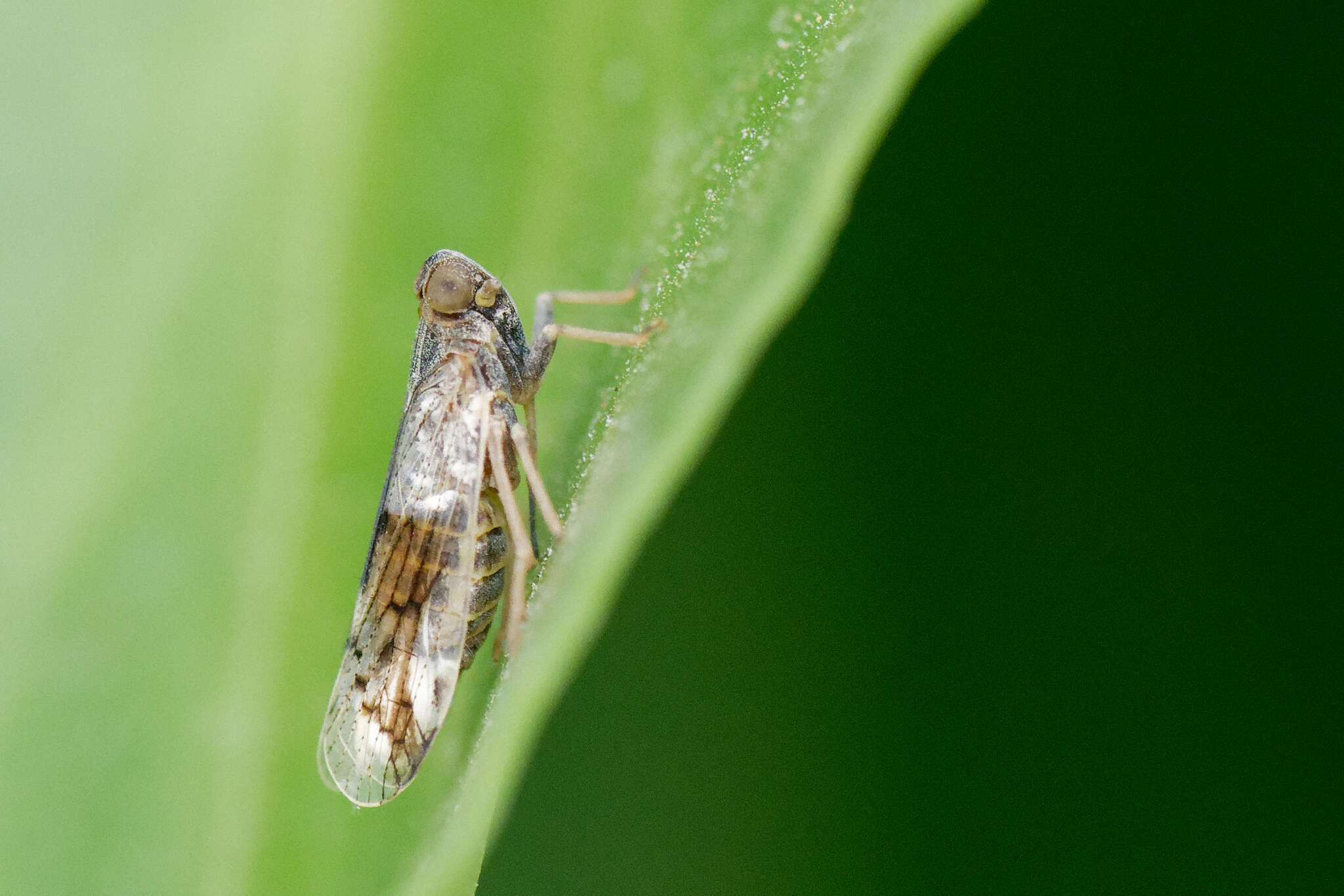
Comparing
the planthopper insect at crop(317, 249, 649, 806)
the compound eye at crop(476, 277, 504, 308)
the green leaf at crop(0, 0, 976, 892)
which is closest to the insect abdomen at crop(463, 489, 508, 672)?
the planthopper insect at crop(317, 249, 649, 806)

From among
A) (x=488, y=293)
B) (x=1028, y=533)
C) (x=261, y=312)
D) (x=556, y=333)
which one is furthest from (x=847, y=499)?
(x=488, y=293)

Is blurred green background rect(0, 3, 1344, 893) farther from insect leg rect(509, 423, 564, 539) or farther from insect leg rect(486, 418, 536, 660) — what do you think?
insect leg rect(486, 418, 536, 660)

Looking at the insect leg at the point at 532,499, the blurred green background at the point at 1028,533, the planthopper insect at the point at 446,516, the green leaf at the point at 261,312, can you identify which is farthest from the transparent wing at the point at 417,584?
the blurred green background at the point at 1028,533

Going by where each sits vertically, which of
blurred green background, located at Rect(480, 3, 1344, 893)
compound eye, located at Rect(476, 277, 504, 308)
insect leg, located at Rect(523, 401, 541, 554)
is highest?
compound eye, located at Rect(476, 277, 504, 308)

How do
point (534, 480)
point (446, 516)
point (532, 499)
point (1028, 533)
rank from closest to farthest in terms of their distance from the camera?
1. point (1028, 533)
2. point (534, 480)
3. point (446, 516)
4. point (532, 499)

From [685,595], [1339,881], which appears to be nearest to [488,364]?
[685,595]

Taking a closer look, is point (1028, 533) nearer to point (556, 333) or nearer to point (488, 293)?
point (556, 333)
